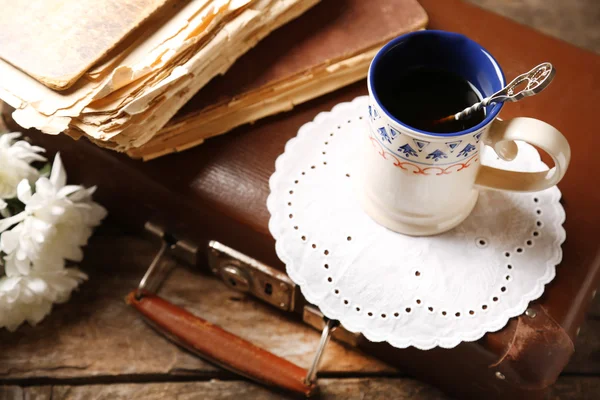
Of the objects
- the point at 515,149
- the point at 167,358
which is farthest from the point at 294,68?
the point at 167,358

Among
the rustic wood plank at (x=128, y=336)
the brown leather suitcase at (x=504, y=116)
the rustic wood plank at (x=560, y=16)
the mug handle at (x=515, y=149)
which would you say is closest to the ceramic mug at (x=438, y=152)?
the mug handle at (x=515, y=149)

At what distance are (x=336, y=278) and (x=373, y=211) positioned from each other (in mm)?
70

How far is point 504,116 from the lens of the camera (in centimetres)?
62

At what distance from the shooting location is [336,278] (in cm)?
55

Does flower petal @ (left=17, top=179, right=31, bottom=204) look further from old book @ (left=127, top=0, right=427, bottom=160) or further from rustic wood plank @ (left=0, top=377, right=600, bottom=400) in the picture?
rustic wood plank @ (left=0, top=377, right=600, bottom=400)

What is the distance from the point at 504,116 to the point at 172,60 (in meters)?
0.33

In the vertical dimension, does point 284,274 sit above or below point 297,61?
below

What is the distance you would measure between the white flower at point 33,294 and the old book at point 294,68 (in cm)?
17

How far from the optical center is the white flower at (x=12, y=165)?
618mm

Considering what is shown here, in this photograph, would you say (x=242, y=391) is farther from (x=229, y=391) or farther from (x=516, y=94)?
(x=516, y=94)

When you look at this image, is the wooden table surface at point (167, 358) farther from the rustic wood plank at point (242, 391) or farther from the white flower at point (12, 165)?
the white flower at point (12, 165)

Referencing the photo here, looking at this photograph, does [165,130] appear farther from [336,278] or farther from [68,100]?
[336,278]

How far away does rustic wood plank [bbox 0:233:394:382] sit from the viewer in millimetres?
688

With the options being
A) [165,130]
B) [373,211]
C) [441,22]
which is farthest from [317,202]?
[441,22]
